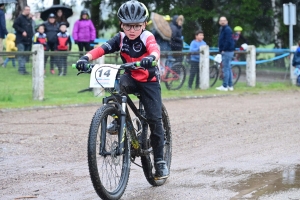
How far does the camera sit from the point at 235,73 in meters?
21.4

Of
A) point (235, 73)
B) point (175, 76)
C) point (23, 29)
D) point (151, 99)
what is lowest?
point (235, 73)

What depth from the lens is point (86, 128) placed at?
12.2m

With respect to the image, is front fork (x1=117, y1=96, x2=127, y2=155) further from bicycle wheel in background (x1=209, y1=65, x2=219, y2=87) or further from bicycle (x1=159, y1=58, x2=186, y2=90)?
bicycle wheel in background (x1=209, y1=65, x2=219, y2=87)

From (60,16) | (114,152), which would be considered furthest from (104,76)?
(60,16)

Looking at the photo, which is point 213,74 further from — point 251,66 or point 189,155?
point 189,155

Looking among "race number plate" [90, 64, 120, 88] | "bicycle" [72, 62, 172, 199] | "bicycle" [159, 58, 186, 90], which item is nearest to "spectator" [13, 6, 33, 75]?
"bicycle" [159, 58, 186, 90]

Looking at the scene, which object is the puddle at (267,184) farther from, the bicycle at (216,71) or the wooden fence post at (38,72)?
the bicycle at (216,71)

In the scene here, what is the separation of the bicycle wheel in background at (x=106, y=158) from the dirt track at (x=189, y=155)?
25 cm

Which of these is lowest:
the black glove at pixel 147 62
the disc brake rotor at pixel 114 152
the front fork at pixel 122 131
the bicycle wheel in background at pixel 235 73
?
the bicycle wheel in background at pixel 235 73

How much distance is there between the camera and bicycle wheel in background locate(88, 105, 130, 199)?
6215 millimetres

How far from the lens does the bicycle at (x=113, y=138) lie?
626cm

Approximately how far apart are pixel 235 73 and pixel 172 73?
9.76ft

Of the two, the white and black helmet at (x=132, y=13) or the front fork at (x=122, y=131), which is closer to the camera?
the front fork at (x=122, y=131)

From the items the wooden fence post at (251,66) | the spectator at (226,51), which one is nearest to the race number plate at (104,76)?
the spectator at (226,51)
